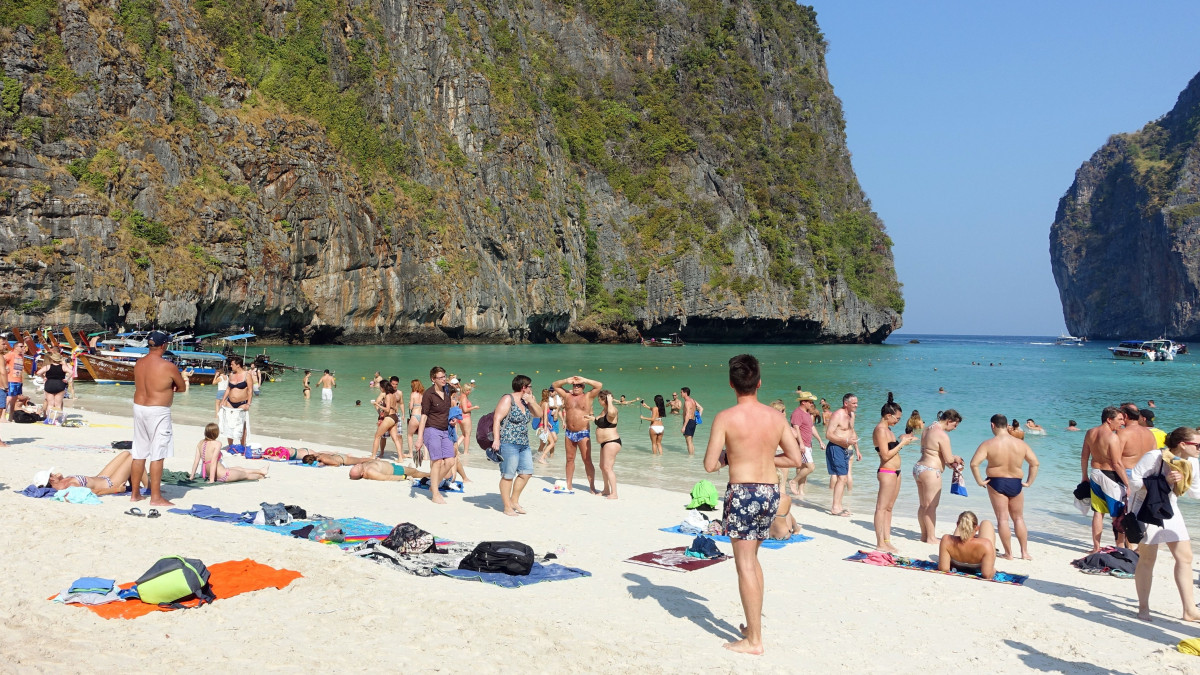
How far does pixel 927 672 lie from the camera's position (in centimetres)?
533

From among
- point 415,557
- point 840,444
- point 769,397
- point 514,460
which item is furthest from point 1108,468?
point 769,397

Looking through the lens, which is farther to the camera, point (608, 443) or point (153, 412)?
point (608, 443)

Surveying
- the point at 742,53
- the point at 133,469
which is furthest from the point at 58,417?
the point at 742,53

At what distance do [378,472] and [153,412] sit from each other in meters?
3.79

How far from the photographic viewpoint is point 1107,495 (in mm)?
8641

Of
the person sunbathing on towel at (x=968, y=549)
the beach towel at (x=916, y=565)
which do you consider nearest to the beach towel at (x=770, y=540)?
the beach towel at (x=916, y=565)

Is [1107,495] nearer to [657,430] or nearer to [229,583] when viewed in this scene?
[229,583]

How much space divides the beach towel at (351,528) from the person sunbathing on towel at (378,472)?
296 centimetres

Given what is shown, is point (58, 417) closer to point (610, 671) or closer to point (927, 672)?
point (610, 671)

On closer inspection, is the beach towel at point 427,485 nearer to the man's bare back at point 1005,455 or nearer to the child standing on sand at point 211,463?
the child standing on sand at point 211,463

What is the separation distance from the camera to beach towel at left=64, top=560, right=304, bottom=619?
5.48 metres

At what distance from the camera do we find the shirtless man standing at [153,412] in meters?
8.54

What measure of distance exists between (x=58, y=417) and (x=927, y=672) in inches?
663

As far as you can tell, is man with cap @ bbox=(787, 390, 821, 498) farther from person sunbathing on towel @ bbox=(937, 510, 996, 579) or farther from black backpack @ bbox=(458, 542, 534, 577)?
black backpack @ bbox=(458, 542, 534, 577)
